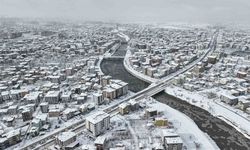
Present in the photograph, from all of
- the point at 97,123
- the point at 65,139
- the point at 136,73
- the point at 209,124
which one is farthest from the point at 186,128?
the point at 136,73

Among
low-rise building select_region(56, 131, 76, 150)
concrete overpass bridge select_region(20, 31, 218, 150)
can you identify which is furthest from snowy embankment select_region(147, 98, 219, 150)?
low-rise building select_region(56, 131, 76, 150)

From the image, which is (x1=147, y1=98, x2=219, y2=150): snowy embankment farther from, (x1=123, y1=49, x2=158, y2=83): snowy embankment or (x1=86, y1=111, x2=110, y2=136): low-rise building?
(x1=123, y1=49, x2=158, y2=83): snowy embankment

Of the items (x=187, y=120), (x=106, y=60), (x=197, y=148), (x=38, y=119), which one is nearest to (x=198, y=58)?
(x=106, y=60)

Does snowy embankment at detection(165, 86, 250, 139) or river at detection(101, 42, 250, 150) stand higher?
snowy embankment at detection(165, 86, 250, 139)

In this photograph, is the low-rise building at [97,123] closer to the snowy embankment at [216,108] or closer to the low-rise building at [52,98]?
the low-rise building at [52,98]

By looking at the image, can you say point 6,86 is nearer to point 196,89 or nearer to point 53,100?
Answer: point 53,100

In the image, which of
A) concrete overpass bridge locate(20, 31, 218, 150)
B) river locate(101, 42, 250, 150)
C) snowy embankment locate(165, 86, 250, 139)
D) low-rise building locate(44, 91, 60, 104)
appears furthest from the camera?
low-rise building locate(44, 91, 60, 104)
